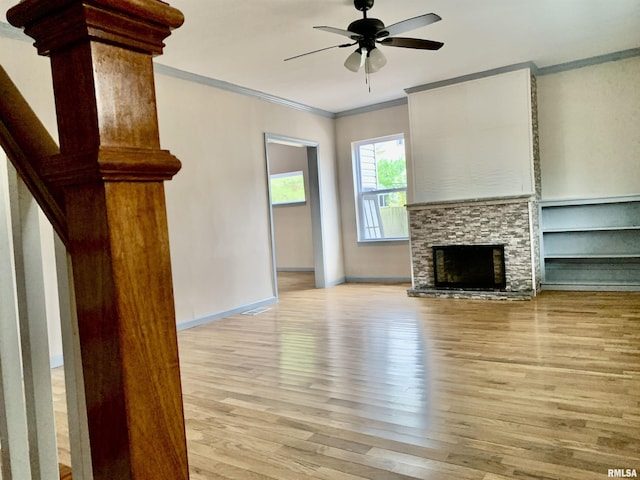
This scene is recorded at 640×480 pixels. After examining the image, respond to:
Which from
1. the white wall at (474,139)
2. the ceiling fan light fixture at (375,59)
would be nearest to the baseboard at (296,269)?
the white wall at (474,139)

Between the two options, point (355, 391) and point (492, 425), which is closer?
point (492, 425)

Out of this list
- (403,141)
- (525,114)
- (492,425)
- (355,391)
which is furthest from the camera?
(403,141)

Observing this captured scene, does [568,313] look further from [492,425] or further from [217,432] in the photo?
[217,432]

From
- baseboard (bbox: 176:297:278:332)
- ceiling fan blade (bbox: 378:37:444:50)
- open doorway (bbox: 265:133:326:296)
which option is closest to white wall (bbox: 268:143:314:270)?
open doorway (bbox: 265:133:326:296)

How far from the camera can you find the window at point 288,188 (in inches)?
366

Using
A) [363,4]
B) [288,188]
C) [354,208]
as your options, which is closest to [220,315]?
[354,208]

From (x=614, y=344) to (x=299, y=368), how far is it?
236 centimetres

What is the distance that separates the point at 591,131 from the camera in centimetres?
561

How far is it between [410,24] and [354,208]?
4.33 metres

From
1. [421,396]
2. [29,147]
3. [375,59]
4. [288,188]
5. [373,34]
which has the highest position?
[373,34]

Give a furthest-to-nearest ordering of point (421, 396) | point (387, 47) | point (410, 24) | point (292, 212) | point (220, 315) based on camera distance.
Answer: point (292, 212) < point (220, 315) < point (387, 47) < point (410, 24) < point (421, 396)

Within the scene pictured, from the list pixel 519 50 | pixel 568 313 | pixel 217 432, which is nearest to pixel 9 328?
pixel 217 432

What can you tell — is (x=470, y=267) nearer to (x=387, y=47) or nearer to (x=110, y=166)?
(x=387, y=47)

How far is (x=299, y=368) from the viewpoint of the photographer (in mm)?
3373
